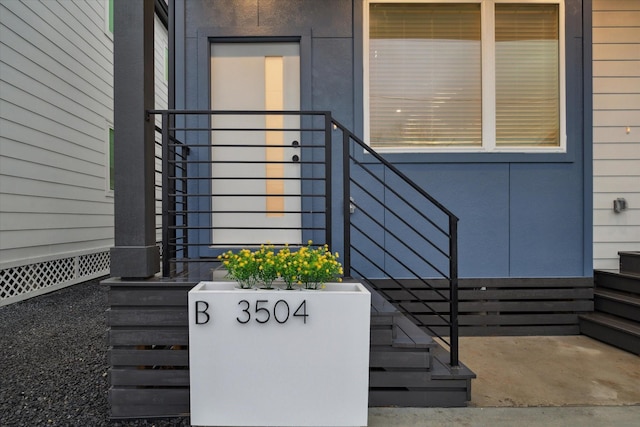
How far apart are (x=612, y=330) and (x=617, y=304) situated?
274 mm

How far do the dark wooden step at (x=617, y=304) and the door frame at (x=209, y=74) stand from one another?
2.72 m

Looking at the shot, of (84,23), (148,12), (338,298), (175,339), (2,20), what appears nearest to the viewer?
(338,298)

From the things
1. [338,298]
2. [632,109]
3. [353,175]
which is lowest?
[338,298]

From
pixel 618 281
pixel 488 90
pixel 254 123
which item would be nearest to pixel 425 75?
pixel 488 90

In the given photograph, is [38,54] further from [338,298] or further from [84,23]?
[338,298]

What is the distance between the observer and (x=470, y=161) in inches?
132

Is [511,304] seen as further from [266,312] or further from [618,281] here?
[266,312]

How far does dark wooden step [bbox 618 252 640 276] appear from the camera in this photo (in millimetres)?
3328

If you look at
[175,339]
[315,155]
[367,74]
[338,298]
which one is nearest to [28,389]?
[175,339]

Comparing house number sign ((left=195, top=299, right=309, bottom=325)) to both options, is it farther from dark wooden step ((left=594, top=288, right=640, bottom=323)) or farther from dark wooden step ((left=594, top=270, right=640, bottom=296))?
dark wooden step ((left=594, top=270, right=640, bottom=296))

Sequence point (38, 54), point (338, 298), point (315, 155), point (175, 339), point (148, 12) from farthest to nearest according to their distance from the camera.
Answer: point (38, 54) < point (315, 155) < point (148, 12) < point (175, 339) < point (338, 298)

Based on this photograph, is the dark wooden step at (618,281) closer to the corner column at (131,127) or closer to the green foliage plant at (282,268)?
the green foliage plant at (282,268)

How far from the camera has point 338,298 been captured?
5.67 ft

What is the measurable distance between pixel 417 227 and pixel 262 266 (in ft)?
6.51
